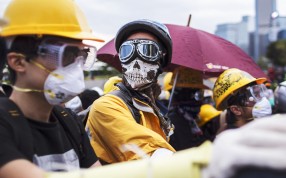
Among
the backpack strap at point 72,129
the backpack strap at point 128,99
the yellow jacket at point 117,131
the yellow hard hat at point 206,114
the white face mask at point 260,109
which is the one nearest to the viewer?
the backpack strap at point 72,129

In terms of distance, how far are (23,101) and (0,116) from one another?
0.25 m

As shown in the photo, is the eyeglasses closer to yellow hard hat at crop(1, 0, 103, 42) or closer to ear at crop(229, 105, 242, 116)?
yellow hard hat at crop(1, 0, 103, 42)

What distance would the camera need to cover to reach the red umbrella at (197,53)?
430cm

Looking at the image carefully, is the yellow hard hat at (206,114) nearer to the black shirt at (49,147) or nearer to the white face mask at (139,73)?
the white face mask at (139,73)

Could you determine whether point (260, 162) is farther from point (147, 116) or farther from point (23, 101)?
point (147, 116)

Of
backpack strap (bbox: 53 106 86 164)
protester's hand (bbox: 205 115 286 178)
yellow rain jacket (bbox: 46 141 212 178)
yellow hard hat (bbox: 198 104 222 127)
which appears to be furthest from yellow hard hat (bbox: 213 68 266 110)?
protester's hand (bbox: 205 115 286 178)

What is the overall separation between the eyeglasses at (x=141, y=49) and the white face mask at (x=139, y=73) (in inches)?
1.7

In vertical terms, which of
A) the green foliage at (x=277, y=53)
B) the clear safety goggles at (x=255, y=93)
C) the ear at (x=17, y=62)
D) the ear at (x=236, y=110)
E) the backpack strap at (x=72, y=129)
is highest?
the ear at (x=17, y=62)

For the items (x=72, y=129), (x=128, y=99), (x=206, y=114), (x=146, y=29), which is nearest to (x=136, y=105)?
(x=128, y=99)

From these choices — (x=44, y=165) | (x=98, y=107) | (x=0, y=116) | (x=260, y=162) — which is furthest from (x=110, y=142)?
(x=260, y=162)

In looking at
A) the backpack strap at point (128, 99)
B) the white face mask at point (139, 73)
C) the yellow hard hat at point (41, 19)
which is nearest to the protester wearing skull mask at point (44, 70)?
the yellow hard hat at point (41, 19)

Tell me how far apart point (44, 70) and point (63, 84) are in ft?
0.35

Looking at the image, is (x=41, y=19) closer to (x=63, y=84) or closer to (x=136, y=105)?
(x=63, y=84)

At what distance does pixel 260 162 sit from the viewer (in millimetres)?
976
